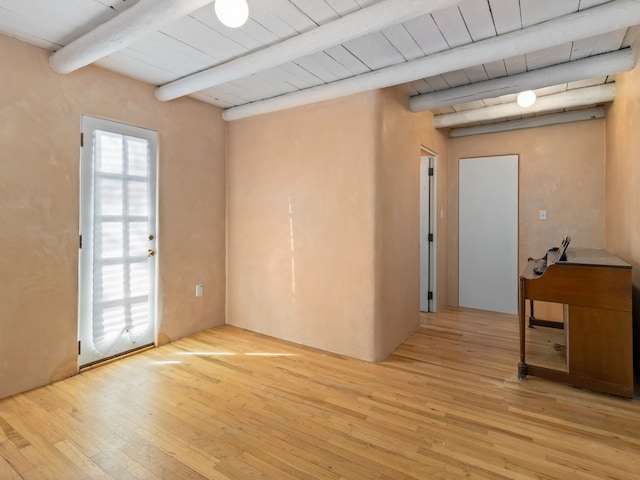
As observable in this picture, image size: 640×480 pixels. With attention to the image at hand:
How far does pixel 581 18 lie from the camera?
1.88 metres

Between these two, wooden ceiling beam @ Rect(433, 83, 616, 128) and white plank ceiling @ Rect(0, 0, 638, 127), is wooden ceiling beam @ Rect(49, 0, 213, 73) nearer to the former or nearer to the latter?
white plank ceiling @ Rect(0, 0, 638, 127)

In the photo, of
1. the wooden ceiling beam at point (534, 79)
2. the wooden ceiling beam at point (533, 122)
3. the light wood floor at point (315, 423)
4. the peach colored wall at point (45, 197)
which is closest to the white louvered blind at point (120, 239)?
the peach colored wall at point (45, 197)

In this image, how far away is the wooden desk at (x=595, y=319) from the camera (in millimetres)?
2262

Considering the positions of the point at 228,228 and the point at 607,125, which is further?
the point at 228,228

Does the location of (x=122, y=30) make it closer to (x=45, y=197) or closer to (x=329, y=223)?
(x=45, y=197)

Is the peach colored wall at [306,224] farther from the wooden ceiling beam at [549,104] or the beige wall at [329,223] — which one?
the wooden ceiling beam at [549,104]

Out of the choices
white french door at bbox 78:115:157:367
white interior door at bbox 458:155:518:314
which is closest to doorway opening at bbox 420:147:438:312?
white interior door at bbox 458:155:518:314

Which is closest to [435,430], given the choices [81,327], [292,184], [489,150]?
[292,184]

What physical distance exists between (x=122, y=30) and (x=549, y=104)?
12.1 ft

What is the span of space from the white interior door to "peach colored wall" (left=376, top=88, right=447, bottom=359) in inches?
44.0

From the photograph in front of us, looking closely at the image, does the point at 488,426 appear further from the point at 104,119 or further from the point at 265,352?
the point at 104,119

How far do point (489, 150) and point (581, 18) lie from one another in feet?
8.67

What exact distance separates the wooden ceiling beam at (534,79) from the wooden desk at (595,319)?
1.41 metres

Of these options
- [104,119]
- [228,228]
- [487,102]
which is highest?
[487,102]
